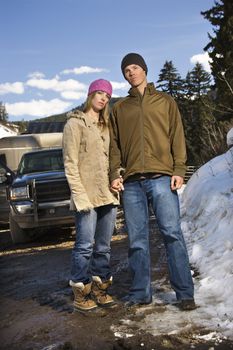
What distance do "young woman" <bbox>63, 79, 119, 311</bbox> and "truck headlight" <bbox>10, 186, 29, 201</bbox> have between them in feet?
14.8

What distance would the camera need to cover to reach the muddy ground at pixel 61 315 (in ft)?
10.4

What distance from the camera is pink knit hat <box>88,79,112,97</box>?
3.96 meters

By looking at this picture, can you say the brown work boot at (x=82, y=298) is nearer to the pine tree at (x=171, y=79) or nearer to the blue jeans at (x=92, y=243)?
the blue jeans at (x=92, y=243)

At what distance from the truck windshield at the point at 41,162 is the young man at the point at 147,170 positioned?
553 centimetres

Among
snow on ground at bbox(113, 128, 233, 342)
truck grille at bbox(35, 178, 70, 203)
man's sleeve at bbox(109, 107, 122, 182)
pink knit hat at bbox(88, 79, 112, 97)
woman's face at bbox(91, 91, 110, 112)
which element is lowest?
snow on ground at bbox(113, 128, 233, 342)

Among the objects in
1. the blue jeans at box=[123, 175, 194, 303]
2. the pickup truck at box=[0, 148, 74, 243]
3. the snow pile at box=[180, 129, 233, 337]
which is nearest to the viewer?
the snow pile at box=[180, 129, 233, 337]

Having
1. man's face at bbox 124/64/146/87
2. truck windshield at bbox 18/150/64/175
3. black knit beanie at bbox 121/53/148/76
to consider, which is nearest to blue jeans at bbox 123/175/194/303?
man's face at bbox 124/64/146/87

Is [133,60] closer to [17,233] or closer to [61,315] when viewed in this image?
[61,315]

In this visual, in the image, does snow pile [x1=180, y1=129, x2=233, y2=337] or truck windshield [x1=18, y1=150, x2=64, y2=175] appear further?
truck windshield [x1=18, y1=150, x2=64, y2=175]

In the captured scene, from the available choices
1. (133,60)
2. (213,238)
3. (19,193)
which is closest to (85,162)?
(133,60)

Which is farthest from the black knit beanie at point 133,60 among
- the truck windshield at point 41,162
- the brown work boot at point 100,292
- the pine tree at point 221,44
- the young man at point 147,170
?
the pine tree at point 221,44

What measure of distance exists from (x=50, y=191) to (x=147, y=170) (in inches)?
189

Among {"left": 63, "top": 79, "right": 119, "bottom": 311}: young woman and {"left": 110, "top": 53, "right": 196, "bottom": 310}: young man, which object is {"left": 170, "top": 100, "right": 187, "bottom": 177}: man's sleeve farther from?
{"left": 63, "top": 79, "right": 119, "bottom": 311}: young woman

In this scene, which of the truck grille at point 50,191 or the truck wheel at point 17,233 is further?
the truck wheel at point 17,233
